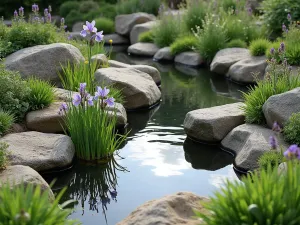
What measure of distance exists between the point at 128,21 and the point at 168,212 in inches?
581

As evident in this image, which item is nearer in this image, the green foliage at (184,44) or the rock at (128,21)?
the green foliage at (184,44)

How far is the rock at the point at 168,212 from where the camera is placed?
14.6ft

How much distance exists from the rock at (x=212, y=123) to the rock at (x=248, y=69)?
11.5 ft

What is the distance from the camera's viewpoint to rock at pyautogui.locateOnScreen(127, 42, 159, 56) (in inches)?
618

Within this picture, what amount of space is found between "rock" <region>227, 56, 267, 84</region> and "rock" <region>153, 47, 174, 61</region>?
117 inches

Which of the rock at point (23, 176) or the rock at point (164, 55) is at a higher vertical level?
the rock at point (23, 176)

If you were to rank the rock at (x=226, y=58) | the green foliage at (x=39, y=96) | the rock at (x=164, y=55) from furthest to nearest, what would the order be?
the rock at (x=164, y=55), the rock at (x=226, y=58), the green foliage at (x=39, y=96)

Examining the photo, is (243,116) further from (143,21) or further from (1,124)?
(143,21)

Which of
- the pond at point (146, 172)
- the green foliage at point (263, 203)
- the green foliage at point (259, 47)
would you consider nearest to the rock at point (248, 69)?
the green foliage at point (259, 47)

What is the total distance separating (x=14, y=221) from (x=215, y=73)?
9.80 meters

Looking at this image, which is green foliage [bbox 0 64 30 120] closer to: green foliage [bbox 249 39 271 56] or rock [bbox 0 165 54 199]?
rock [bbox 0 165 54 199]

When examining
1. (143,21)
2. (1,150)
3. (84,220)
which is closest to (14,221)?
(84,220)

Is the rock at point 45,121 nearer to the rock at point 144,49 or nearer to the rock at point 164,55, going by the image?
the rock at point 164,55

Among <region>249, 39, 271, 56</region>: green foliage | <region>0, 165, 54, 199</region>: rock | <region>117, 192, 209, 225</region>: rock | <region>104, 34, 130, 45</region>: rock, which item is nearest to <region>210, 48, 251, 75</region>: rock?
<region>249, 39, 271, 56</region>: green foliage
